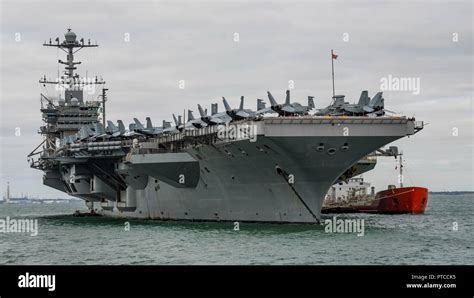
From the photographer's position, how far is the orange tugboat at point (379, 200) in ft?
186

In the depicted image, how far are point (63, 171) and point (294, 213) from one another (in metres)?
26.0

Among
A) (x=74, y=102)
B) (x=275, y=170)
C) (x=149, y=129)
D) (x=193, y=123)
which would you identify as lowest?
(x=275, y=170)

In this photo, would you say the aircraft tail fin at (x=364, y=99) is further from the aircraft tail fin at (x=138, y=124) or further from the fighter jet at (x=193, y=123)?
the aircraft tail fin at (x=138, y=124)

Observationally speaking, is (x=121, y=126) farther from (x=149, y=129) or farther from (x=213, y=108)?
(x=213, y=108)

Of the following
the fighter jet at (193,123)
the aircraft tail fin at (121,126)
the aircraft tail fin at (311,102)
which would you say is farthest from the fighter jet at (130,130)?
the aircraft tail fin at (311,102)

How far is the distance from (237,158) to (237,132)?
2342mm

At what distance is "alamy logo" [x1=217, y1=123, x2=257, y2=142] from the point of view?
3084cm

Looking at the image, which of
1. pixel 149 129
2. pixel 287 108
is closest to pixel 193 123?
pixel 287 108

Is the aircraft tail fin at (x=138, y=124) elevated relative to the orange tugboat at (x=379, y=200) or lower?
elevated

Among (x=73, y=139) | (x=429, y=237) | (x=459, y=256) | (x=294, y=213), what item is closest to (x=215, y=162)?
(x=294, y=213)

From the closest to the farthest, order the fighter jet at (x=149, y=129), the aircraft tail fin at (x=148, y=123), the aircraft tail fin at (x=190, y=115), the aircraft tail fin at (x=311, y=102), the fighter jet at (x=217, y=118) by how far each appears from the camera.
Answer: the aircraft tail fin at (x=311, y=102) → the fighter jet at (x=217, y=118) → the aircraft tail fin at (x=190, y=115) → the fighter jet at (x=149, y=129) → the aircraft tail fin at (x=148, y=123)
